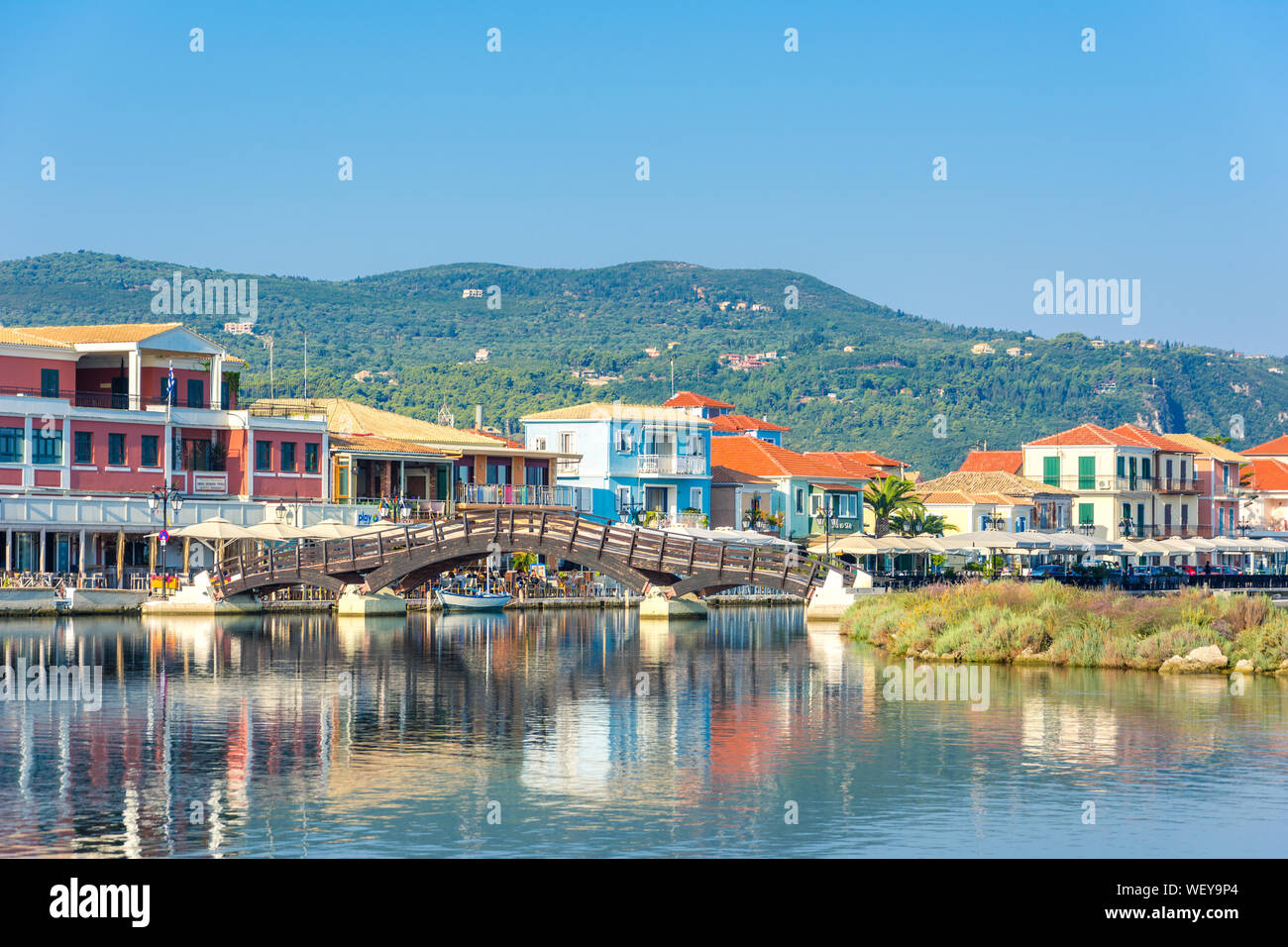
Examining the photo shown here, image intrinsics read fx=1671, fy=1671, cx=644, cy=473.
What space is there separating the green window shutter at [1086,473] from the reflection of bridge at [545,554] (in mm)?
47782

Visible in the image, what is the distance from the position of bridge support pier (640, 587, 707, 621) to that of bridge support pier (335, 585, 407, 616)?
915 cm

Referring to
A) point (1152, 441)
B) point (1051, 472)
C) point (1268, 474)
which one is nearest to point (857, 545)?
point (1051, 472)

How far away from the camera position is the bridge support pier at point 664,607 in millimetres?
59750

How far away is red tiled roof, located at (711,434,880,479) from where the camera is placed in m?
94.7

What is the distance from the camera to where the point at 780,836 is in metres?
20.3

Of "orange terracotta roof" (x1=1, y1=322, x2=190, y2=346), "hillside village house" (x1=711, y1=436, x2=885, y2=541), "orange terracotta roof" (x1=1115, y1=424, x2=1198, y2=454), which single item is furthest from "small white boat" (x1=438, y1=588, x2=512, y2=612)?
"orange terracotta roof" (x1=1115, y1=424, x2=1198, y2=454)

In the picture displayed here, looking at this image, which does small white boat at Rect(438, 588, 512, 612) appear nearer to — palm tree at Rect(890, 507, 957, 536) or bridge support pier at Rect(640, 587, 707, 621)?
bridge support pier at Rect(640, 587, 707, 621)

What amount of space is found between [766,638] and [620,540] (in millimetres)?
7657

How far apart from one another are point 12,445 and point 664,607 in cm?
2460

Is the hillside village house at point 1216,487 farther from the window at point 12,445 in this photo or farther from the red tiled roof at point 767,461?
the window at point 12,445

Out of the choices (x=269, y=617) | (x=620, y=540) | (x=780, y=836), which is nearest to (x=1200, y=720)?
(x=780, y=836)

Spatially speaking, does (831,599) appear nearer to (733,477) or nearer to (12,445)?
(12,445)

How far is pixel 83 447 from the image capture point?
63.6m
